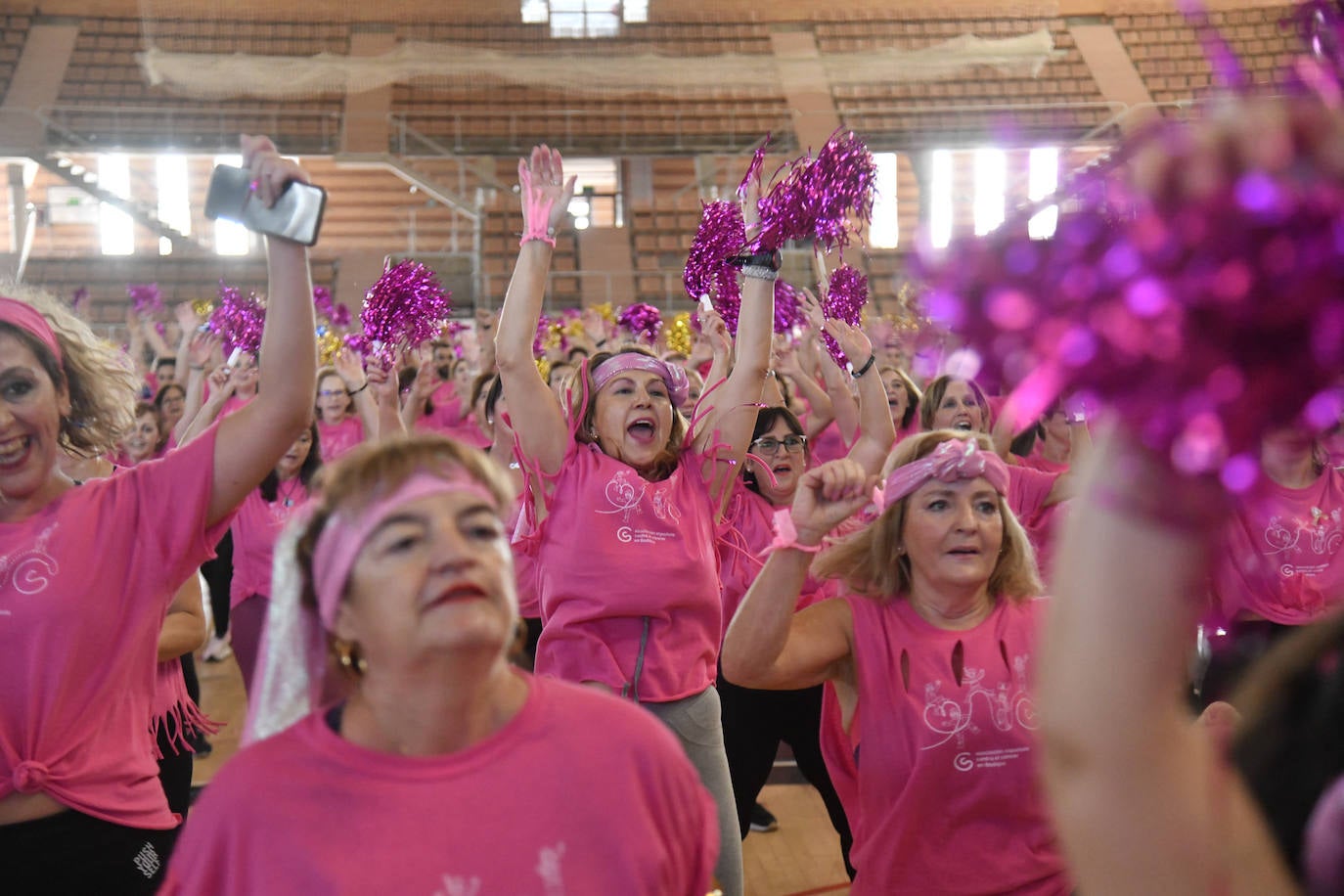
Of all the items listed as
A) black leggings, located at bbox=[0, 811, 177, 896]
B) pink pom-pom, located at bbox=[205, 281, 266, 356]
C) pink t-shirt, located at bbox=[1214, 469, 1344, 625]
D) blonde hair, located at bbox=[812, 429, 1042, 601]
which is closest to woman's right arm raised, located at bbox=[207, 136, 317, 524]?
black leggings, located at bbox=[0, 811, 177, 896]

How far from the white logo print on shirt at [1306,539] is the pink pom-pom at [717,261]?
1.67 metres

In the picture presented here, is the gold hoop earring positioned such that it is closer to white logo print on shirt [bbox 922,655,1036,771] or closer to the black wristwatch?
white logo print on shirt [bbox 922,655,1036,771]

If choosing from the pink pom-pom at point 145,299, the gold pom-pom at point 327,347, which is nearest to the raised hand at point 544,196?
the gold pom-pom at point 327,347

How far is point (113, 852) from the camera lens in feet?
6.63

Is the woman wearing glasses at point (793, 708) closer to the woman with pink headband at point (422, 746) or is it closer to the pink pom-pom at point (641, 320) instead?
the woman with pink headband at point (422, 746)

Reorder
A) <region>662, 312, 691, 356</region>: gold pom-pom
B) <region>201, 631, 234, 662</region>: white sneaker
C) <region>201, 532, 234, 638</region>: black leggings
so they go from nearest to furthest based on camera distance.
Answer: <region>201, 532, 234, 638</region>: black leggings
<region>201, 631, 234, 662</region>: white sneaker
<region>662, 312, 691, 356</region>: gold pom-pom

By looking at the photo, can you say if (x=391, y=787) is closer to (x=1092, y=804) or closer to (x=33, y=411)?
(x=1092, y=804)

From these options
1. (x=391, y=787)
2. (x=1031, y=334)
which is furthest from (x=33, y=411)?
(x=1031, y=334)

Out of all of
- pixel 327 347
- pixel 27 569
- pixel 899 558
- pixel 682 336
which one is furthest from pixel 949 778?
pixel 327 347

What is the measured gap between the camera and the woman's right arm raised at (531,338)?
113 inches

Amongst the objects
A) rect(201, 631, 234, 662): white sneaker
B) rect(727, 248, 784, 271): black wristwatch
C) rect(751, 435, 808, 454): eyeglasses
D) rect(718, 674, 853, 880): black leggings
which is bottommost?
rect(201, 631, 234, 662): white sneaker

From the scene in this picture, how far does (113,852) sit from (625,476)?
1.33 m

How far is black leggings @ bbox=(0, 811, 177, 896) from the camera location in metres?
1.95

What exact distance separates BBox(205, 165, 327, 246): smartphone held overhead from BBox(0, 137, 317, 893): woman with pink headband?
39mm
